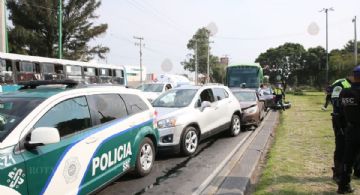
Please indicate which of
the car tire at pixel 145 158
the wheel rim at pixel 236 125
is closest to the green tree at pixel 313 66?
the wheel rim at pixel 236 125

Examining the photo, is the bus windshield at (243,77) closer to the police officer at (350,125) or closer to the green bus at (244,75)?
the green bus at (244,75)

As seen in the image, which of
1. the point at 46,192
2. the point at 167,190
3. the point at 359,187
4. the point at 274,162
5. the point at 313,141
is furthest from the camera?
the point at 313,141

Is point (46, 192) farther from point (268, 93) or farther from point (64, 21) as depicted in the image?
point (64, 21)

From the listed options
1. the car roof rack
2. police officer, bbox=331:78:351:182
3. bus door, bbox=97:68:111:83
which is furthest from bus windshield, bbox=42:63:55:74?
police officer, bbox=331:78:351:182


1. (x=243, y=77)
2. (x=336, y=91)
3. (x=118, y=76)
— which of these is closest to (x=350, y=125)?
(x=336, y=91)

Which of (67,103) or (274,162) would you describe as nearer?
(67,103)

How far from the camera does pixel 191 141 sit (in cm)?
935

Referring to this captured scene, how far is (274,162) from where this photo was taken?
7.96 m

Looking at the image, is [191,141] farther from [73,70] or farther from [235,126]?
[73,70]

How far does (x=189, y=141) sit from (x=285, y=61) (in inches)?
3219

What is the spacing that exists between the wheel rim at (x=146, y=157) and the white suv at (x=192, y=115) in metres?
1.44

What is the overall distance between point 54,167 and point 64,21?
39105 millimetres

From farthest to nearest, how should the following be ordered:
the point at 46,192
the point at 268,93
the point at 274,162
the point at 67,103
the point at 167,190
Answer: the point at 268,93, the point at 274,162, the point at 167,190, the point at 67,103, the point at 46,192

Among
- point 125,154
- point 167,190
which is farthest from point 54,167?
point 167,190
